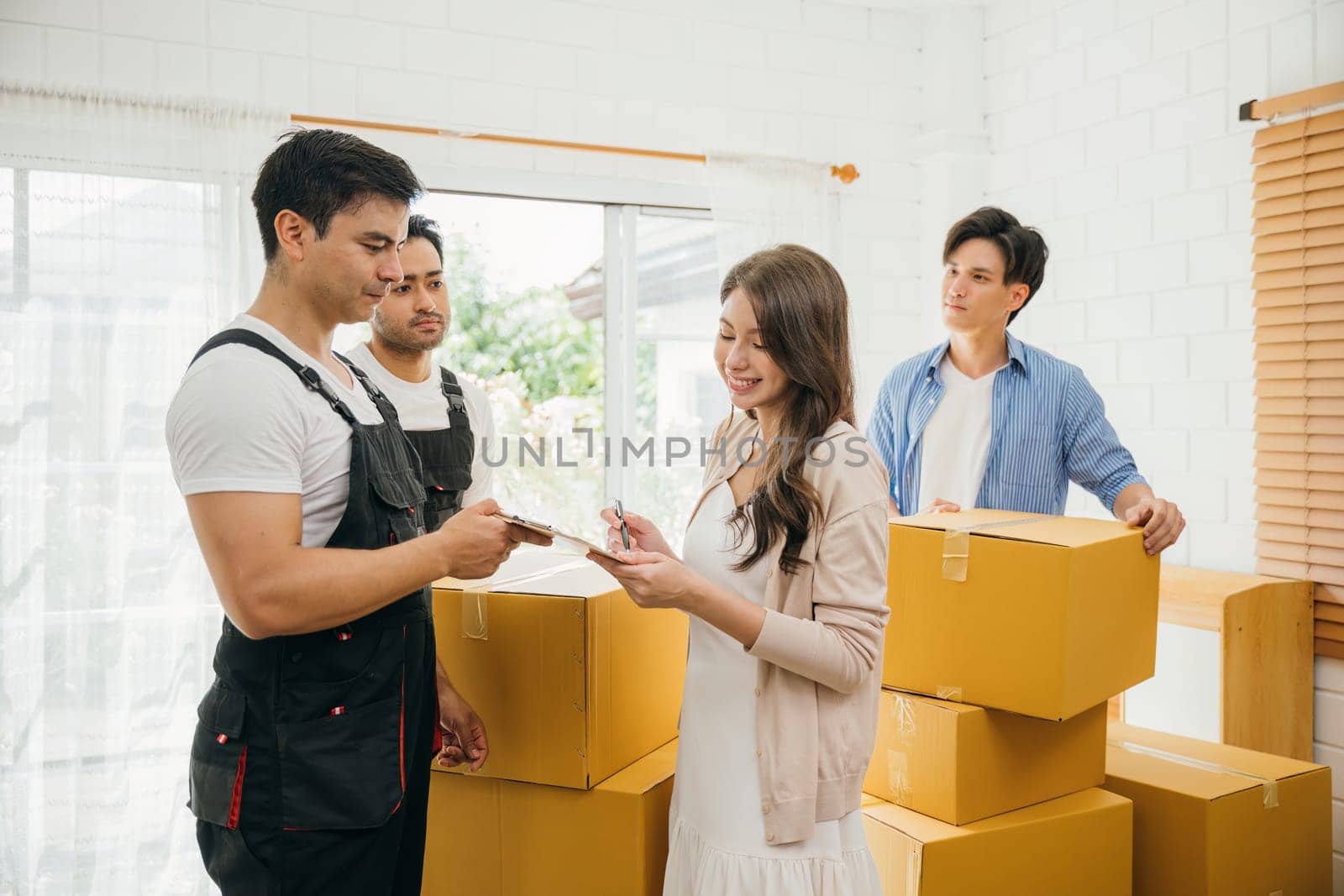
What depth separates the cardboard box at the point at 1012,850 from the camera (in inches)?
67.7

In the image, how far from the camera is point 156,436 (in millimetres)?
2906

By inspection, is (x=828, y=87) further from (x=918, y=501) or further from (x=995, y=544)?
(x=995, y=544)

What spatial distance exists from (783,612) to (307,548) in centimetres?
65

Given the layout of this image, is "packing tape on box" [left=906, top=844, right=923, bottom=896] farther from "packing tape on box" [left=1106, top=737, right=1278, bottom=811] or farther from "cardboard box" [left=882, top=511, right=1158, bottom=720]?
"packing tape on box" [left=1106, top=737, right=1278, bottom=811]

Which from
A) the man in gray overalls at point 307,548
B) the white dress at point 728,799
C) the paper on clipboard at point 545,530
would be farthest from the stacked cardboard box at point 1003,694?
the man in gray overalls at point 307,548

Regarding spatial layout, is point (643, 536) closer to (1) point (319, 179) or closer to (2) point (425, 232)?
(1) point (319, 179)

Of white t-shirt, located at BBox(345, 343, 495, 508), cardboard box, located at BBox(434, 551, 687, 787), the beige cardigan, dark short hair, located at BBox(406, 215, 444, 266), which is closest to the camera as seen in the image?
the beige cardigan

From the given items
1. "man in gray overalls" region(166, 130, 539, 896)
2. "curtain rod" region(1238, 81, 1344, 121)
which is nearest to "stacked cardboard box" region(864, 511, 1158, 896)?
"man in gray overalls" region(166, 130, 539, 896)

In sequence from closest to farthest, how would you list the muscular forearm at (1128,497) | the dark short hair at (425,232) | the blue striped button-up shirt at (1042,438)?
1. the muscular forearm at (1128,497)
2. the blue striped button-up shirt at (1042,438)
3. the dark short hair at (425,232)

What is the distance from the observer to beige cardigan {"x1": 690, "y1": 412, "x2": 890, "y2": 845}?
1.34 meters

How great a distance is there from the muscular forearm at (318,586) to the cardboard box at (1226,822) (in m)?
1.57

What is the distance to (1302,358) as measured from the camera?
2707 mm

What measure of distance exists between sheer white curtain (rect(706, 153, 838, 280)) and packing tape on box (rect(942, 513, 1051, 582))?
6.73 ft

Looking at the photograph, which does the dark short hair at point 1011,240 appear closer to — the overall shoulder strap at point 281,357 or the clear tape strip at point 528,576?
the clear tape strip at point 528,576
